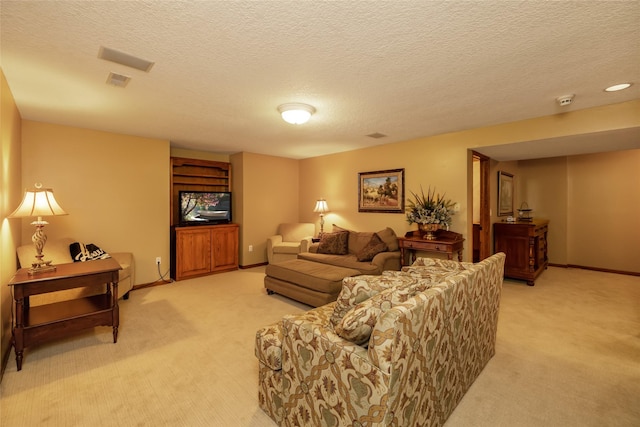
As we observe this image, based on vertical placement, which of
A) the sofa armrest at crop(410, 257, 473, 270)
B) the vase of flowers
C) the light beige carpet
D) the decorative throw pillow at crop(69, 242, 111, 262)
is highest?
the vase of flowers

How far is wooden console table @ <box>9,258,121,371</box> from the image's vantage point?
231 cm

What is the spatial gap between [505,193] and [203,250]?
586 cm

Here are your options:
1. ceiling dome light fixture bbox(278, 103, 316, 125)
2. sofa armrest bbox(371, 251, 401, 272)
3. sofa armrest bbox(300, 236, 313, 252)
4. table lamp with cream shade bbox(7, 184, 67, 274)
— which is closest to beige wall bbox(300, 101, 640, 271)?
sofa armrest bbox(371, 251, 401, 272)

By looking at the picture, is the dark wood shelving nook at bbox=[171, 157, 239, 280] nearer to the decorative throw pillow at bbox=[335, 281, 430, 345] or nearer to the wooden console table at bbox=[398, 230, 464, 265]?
the wooden console table at bbox=[398, 230, 464, 265]

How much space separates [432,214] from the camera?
4.27m

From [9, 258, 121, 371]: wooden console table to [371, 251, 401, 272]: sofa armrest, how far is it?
3083mm

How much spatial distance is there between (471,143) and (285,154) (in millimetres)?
3553

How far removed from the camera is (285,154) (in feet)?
20.1

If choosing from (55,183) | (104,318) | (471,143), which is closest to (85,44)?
(104,318)

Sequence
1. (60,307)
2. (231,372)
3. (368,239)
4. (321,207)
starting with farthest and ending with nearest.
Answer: (321,207) → (368,239) → (60,307) → (231,372)

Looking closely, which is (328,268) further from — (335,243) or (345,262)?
(335,243)

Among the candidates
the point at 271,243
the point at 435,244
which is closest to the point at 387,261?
the point at 435,244

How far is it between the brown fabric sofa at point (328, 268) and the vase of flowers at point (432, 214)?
451 millimetres

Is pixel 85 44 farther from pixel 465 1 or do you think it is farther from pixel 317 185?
pixel 317 185
